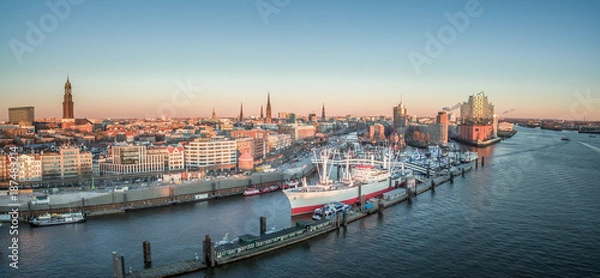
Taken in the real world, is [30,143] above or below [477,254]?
above

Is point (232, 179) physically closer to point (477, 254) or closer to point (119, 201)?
point (119, 201)

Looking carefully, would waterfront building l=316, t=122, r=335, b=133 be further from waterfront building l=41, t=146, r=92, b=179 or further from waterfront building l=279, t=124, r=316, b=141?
waterfront building l=41, t=146, r=92, b=179

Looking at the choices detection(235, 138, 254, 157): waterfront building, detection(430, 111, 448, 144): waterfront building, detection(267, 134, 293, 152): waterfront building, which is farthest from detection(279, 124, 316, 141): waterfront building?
detection(235, 138, 254, 157): waterfront building

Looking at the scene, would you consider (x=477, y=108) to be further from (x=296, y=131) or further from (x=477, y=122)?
(x=296, y=131)

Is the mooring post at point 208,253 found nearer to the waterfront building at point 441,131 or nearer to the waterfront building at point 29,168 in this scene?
the waterfront building at point 29,168

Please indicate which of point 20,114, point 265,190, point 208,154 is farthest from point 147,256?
point 20,114

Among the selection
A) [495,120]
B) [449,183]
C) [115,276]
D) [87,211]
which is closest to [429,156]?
[449,183]
